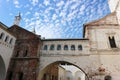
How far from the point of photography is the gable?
18.3 metres

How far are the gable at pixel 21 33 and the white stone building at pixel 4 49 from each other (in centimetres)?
156

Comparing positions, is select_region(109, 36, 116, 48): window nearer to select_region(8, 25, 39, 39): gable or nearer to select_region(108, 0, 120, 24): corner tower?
select_region(108, 0, 120, 24): corner tower

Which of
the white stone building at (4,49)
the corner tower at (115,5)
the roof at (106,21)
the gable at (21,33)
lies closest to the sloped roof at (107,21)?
the roof at (106,21)

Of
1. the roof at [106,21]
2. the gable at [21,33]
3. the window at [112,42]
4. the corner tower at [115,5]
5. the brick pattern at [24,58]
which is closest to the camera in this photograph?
the brick pattern at [24,58]

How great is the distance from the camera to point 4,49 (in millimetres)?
15805

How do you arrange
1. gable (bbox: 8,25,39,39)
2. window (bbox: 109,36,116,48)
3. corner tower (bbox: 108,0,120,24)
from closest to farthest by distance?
window (bbox: 109,36,116,48) < gable (bbox: 8,25,39,39) < corner tower (bbox: 108,0,120,24)

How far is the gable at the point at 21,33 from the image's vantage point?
18.3 metres

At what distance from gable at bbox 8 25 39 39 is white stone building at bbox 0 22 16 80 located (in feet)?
5.11

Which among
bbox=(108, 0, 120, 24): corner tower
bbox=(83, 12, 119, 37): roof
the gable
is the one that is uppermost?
bbox=(108, 0, 120, 24): corner tower

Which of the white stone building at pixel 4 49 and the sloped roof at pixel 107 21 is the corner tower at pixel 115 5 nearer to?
the sloped roof at pixel 107 21

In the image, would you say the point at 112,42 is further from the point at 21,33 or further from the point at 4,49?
the point at 4,49

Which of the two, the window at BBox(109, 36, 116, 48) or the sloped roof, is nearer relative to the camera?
the window at BBox(109, 36, 116, 48)

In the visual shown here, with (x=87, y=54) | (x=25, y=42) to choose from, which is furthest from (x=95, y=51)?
(x=25, y=42)

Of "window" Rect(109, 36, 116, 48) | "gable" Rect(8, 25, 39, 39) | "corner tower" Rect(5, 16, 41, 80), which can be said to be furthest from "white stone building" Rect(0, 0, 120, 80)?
Result: "gable" Rect(8, 25, 39, 39)
